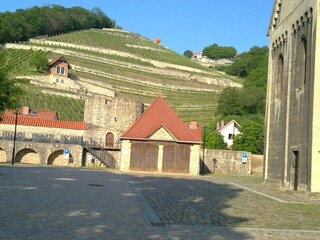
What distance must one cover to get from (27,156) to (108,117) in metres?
10.5

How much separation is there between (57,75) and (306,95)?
268ft

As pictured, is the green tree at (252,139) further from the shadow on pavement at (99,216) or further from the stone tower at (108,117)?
the shadow on pavement at (99,216)

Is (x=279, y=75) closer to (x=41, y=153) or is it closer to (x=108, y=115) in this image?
(x=41, y=153)

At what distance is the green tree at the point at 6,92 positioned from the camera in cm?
2491

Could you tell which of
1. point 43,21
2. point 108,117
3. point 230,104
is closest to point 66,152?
point 108,117

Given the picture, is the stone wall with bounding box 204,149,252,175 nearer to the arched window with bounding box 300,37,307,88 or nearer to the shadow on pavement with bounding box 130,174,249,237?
the arched window with bounding box 300,37,307,88

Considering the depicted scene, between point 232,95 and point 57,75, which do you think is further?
point 57,75

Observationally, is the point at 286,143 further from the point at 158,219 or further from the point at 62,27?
the point at 62,27

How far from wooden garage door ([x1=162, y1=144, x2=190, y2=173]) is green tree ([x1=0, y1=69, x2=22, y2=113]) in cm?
1618

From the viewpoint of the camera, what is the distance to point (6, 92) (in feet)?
84.1

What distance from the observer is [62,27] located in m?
170

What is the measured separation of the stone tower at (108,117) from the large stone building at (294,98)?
26.6m

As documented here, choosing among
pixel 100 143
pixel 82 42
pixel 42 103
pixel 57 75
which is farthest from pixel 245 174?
pixel 82 42

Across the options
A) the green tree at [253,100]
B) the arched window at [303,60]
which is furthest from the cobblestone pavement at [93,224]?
the green tree at [253,100]
